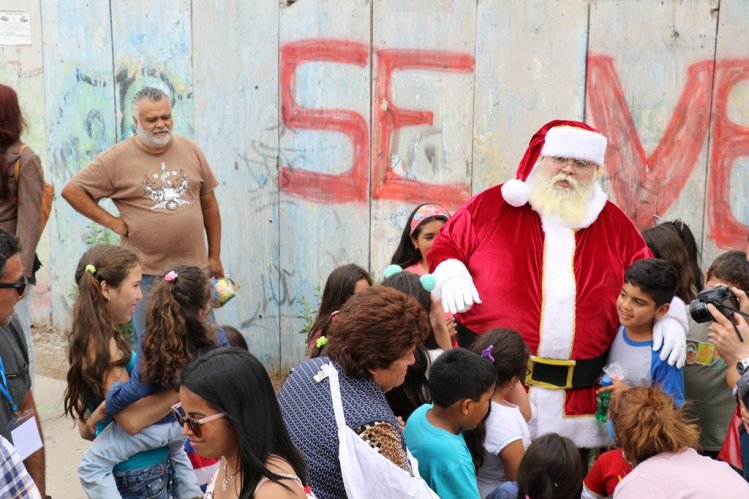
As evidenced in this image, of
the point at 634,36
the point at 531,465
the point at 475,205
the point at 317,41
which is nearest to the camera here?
the point at 531,465

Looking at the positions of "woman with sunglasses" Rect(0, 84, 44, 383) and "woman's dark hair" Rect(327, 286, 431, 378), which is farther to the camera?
"woman with sunglasses" Rect(0, 84, 44, 383)

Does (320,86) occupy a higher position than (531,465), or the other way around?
(320,86)

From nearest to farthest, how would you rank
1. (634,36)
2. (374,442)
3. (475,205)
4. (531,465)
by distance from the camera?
(374,442) < (531,465) < (475,205) < (634,36)

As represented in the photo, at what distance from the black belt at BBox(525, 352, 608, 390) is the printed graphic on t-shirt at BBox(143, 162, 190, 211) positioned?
2395 mm

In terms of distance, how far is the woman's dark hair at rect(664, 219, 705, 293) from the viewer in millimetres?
4395

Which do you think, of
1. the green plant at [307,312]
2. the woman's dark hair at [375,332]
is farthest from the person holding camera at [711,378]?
the green plant at [307,312]

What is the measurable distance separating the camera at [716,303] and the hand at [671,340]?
0.20m

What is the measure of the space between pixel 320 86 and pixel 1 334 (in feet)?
10.1

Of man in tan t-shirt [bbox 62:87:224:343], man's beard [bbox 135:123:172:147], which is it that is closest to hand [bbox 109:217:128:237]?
man in tan t-shirt [bbox 62:87:224:343]

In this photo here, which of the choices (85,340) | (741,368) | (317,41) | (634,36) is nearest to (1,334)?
(85,340)

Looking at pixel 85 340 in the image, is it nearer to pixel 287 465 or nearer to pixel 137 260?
pixel 137 260

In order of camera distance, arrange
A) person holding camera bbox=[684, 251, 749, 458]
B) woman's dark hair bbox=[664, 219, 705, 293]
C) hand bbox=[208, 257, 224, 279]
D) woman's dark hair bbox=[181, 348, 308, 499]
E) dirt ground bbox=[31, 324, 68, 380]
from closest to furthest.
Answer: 1. woman's dark hair bbox=[181, 348, 308, 499]
2. person holding camera bbox=[684, 251, 749, 458]
3. woman's dark hair bbox=[664, 219, 705, 293]
4. hand bbox=[208, 257, 224, 279]
5. dirt ground bbox=[31, 324, 68, 380]

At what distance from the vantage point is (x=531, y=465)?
3074 mm

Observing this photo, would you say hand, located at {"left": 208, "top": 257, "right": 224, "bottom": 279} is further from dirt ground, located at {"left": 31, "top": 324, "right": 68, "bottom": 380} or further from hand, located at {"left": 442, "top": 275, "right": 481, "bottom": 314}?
hand, located at {"left": 442, "top": 275, "right": 481, "bottom": 314}
